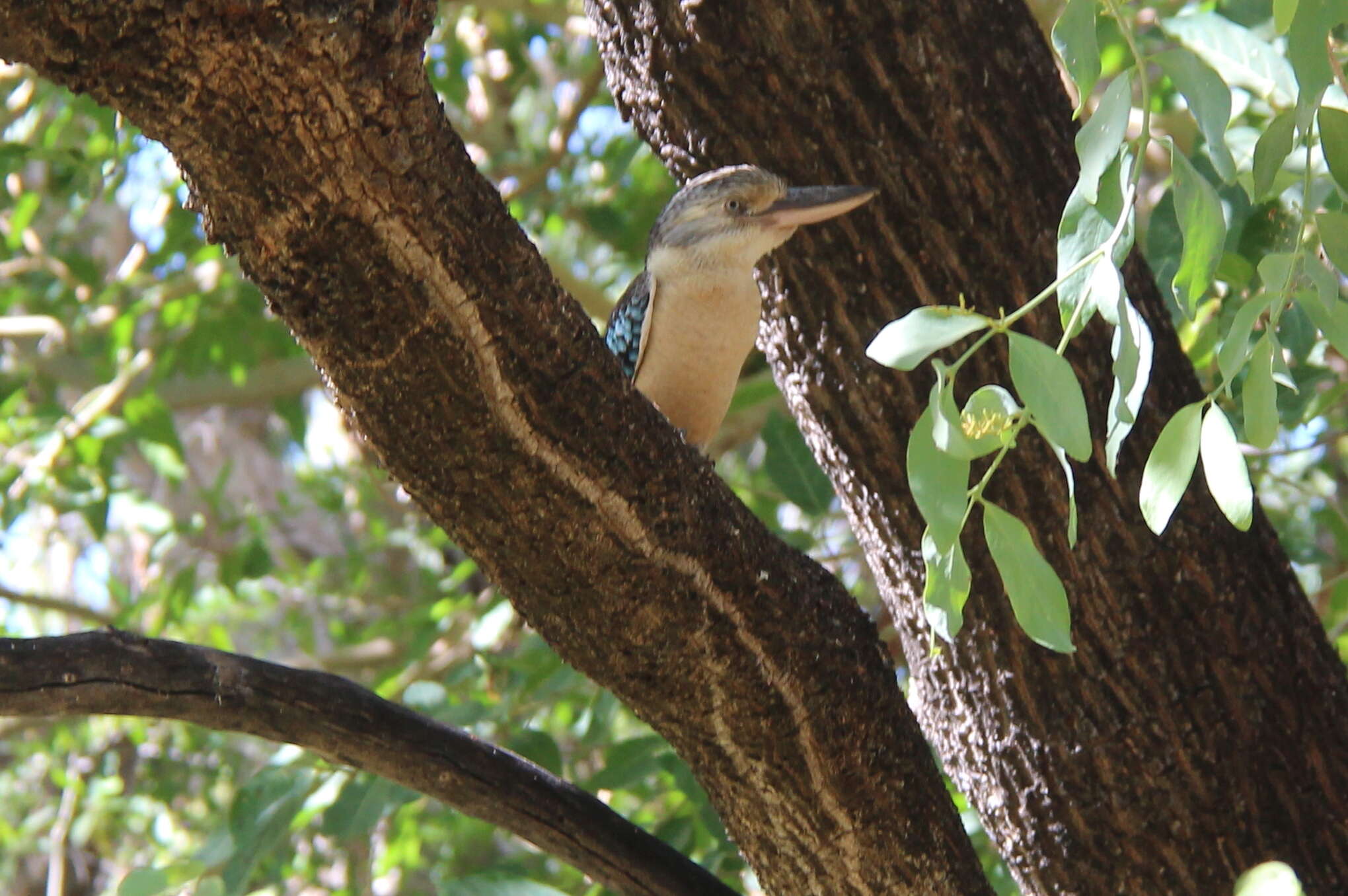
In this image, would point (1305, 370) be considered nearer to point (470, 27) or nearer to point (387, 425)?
point (387, 425)

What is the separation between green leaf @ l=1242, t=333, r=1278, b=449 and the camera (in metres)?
1.21

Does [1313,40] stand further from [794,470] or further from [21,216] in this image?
[21,216]

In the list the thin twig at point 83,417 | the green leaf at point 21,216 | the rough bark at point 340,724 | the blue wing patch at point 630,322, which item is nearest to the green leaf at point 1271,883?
the rough bark at point 340,724

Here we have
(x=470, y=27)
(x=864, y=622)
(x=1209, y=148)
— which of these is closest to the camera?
(x=1209, y=148)

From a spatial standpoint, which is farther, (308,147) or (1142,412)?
(1142,412)

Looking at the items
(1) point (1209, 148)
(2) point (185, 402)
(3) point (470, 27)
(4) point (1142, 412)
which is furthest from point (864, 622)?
(3) point (470, 27)

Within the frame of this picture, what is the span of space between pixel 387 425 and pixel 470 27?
4253mm

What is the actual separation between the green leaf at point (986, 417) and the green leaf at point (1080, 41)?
0.90 ft

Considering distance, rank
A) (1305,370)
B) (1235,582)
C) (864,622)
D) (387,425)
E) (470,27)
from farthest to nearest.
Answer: (470,27), (1305,370), (1235,582), (864,622), (387,425)

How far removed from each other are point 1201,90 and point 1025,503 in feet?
2.87

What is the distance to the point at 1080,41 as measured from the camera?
4.07ft

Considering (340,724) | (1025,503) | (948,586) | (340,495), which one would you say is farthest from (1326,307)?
(340,495)

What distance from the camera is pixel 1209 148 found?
1204mm

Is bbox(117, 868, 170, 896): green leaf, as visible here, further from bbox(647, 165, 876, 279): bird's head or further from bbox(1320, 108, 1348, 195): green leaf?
bbox(1320, 108, 1348, 195): green leaf
